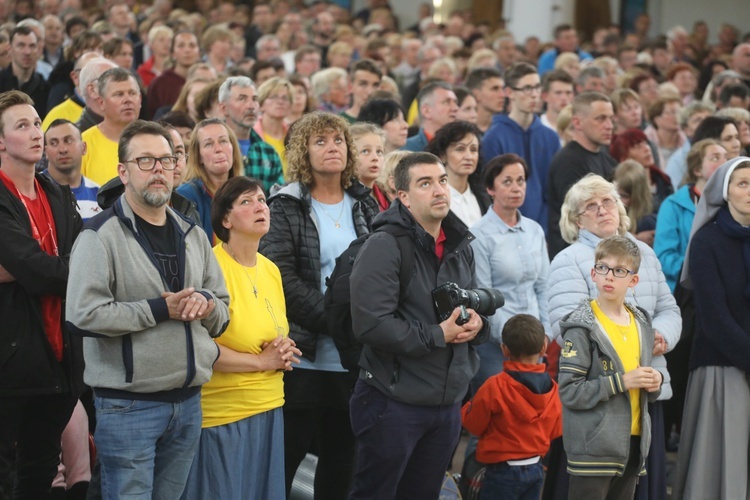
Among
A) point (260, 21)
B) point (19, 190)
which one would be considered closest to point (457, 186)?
point (19, 190)

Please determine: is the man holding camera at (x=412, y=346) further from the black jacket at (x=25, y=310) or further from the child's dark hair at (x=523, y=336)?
the black jacket at (x=25, y=310)

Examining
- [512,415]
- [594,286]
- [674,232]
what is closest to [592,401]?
[512,415]

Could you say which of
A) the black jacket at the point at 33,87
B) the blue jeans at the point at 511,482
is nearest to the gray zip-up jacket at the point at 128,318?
the blue jeans at the point at 511,482

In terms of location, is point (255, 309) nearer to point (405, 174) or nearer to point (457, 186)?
point (405, 174)

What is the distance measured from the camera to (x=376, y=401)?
4.62 m

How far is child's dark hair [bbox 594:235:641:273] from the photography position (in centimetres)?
512

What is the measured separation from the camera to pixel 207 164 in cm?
577

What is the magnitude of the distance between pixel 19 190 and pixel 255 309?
1120 millimetres

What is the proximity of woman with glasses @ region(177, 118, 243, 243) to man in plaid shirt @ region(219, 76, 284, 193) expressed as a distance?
1.09 metres

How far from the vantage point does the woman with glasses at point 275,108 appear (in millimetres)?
7828

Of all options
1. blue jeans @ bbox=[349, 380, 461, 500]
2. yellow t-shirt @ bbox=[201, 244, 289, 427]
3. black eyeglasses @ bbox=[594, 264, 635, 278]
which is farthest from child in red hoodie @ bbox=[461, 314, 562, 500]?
yellow t-shirt @ bbox=[201, 244, 289, 427]

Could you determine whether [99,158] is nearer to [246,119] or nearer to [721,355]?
[246,119]

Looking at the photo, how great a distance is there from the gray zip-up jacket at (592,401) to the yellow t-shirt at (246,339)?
4.28 ft

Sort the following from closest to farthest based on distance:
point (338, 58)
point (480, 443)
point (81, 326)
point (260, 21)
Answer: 1. point (81, 326)
2. point (480, 443)
3. point (338, 58)
4. point (260, 21)
